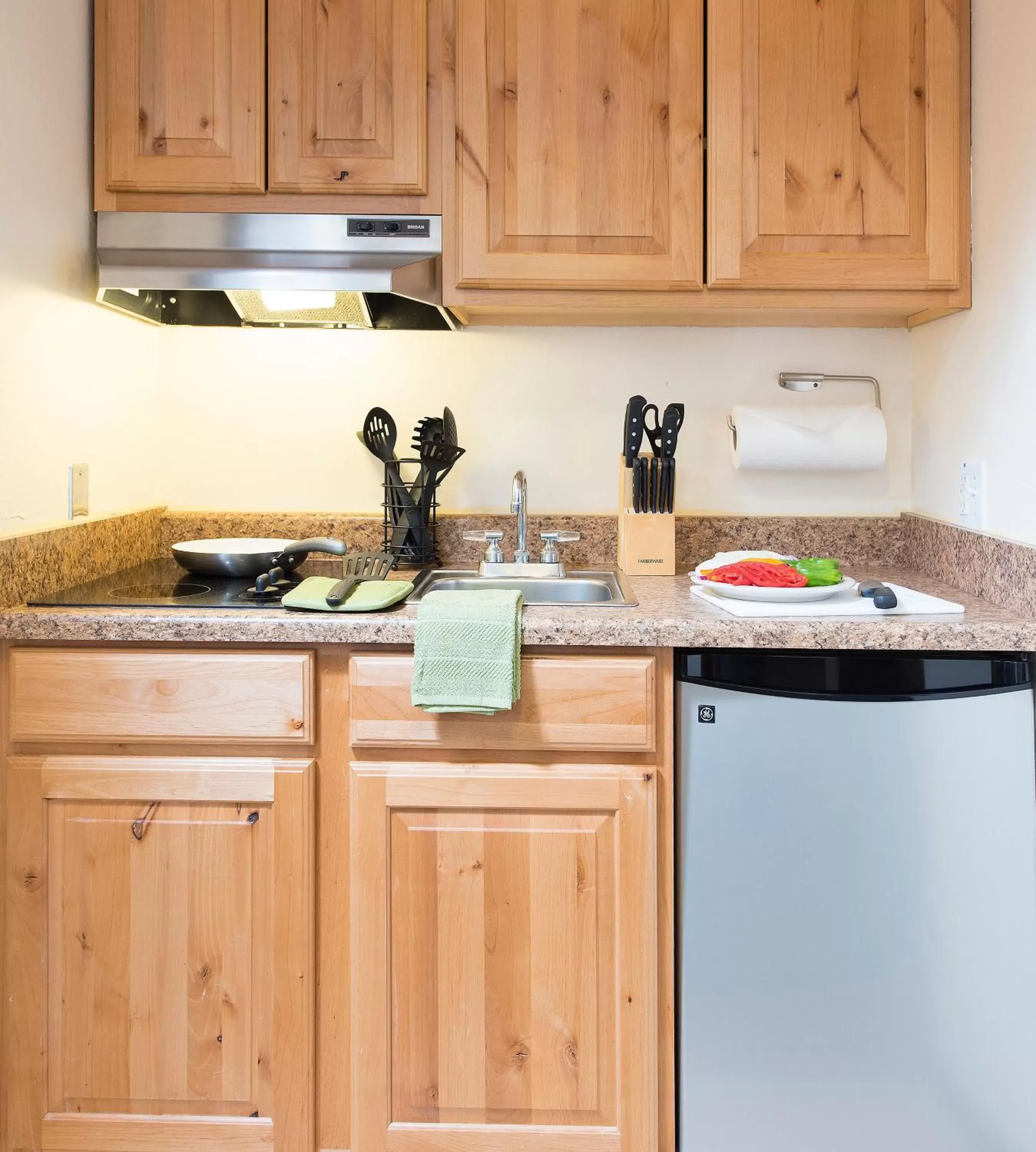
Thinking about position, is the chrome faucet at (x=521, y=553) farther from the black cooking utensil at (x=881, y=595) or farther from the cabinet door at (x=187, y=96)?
the cabinet door at (x=187, y=96)

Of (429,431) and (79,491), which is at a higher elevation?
(429,431)

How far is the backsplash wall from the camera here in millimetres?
2143

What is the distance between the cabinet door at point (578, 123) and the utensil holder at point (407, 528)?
486 millimetres

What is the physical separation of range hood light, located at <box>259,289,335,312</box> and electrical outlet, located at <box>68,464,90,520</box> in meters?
0.47

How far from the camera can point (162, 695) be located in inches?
59.2

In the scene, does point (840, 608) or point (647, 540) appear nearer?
point (840, 608)

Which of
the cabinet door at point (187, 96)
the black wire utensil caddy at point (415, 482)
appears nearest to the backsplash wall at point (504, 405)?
the black wire utensil caddy at point (415, 482)

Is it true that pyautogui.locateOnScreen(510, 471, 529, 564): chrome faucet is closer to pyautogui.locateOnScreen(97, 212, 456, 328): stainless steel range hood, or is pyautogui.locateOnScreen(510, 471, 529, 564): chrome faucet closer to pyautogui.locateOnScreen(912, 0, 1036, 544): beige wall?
pyautogui.locateOnScreen(97, 212, 456, 328): stainless steel range hood

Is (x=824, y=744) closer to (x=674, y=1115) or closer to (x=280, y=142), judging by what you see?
(x=674, y=1115)

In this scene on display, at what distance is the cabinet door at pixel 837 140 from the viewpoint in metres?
1.78

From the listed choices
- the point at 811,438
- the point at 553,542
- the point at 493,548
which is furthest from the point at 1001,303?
the point at 493,548

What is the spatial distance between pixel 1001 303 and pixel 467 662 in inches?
42.5

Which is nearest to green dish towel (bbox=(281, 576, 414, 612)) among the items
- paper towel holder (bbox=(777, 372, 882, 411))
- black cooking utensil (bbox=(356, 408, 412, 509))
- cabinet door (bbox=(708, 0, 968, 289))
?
black cooking utensil (bbox=(356, 408, 412, 509))

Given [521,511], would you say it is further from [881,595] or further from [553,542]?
[881,595]
